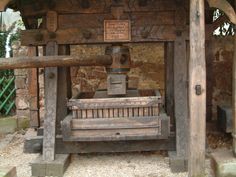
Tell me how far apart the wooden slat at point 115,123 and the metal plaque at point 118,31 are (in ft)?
3.32

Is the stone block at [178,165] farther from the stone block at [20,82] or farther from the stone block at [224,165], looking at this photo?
the stone block at [20,82]

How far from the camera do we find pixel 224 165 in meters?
4.09

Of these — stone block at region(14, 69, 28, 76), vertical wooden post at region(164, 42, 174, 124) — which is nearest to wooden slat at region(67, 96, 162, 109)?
vertical wooden post at region(164, 42, 174, 124)

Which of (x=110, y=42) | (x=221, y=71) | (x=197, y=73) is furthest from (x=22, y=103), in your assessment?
(x=197, y=73)

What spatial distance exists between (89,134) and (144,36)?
141 centimetres

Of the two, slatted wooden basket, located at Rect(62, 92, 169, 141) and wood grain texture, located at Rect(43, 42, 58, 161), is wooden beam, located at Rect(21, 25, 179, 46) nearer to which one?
wood grain texture, located at Rect(43, 42, 58, 161)

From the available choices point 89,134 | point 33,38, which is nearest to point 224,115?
point 89,134

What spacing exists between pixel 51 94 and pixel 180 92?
163 cm

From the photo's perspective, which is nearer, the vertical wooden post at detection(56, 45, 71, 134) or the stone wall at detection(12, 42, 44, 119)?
the vertical wooden post at detection(56, 45, 71, 134)

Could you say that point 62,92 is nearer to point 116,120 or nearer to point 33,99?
point 116,120

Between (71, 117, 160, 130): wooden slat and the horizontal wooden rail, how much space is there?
694 millimetres

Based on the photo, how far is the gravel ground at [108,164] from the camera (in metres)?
4.72

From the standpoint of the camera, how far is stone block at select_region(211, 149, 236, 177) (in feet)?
13.4

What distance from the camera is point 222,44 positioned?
652cm
